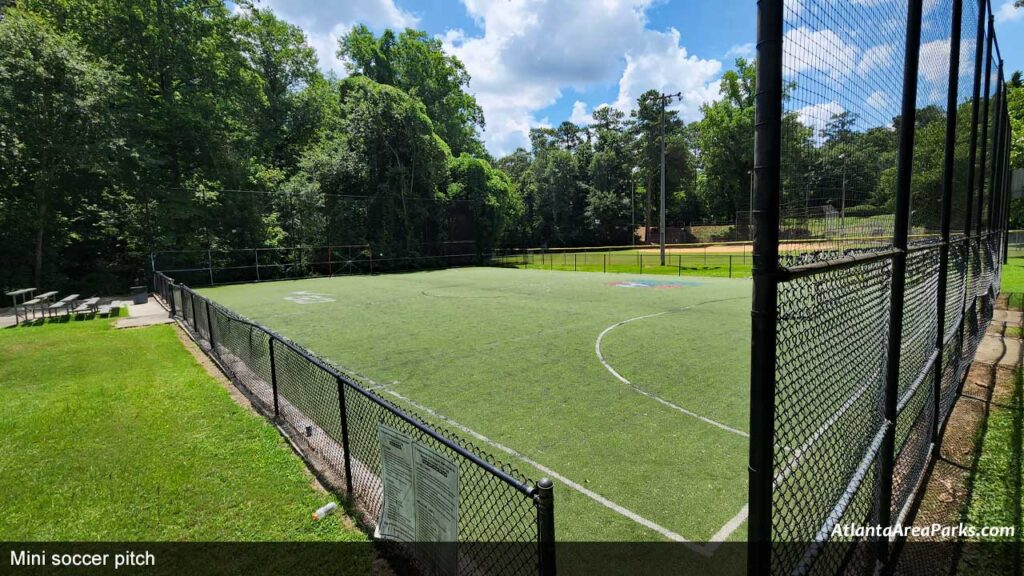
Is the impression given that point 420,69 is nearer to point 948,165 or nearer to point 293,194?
point 293,194

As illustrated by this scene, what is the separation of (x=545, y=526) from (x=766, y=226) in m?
1.31

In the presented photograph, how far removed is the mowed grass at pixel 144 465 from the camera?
324 centimetres

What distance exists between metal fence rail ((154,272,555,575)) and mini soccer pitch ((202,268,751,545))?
38 centimetres

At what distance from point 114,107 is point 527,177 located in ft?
151

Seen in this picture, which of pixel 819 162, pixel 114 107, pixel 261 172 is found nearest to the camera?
pixel 819 162

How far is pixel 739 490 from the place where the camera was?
3596 mm

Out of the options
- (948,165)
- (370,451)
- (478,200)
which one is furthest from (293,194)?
(948,165)

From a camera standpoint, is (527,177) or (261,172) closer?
(261,172)

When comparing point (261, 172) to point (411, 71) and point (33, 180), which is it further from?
point (411, 71)

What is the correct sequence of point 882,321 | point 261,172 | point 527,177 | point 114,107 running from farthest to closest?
point 527,177 → point 261,172 → point 114,107 → point 882,321

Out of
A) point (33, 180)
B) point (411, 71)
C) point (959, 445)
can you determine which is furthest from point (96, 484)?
point (411, 71)

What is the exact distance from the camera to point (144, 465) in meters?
4.11

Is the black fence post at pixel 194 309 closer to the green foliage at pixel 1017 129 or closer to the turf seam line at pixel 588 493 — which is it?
the turf seam line at pixel 588 493

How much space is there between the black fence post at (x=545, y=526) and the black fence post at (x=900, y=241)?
1858mm
